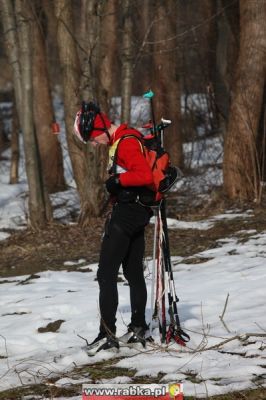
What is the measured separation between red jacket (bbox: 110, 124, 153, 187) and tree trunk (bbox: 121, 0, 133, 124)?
7625 mm

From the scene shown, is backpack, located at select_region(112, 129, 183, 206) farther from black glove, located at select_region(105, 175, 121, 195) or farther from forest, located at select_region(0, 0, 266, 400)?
forest, located at select_region(0, 0, 266, 400)

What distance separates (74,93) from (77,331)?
7.00 metres

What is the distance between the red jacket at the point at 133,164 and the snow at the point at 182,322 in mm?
1260

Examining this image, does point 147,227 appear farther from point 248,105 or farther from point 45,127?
point 45,127

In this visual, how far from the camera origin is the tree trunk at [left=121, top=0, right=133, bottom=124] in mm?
13014

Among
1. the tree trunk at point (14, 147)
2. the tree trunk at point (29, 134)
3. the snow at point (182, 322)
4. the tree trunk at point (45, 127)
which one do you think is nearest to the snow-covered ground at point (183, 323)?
the snow at point (182, 322)

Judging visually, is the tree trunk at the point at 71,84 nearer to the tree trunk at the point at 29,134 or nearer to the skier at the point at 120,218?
the tree trunk at the point at 29,134

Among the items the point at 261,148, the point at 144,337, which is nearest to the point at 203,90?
the point at 261,148

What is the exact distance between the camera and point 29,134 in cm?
1285

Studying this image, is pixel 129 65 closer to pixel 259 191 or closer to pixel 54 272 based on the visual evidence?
pixel 259 191

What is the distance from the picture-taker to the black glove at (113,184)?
5.64 m

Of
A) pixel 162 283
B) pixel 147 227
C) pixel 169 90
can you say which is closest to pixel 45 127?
pixel 169 90

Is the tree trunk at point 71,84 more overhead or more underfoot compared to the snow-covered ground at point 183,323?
more overhead

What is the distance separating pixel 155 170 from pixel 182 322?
169 centimetres
